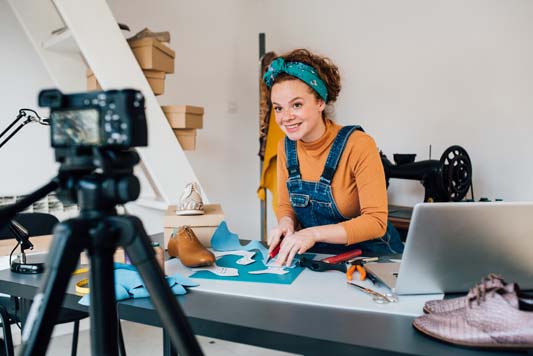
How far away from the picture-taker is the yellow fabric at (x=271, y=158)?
313cm

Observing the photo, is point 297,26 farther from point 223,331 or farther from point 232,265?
point 223,331

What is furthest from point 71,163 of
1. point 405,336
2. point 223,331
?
point 405,336

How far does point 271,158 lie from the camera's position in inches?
124

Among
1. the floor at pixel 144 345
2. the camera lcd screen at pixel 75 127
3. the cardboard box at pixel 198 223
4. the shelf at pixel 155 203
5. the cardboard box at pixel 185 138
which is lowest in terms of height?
the floor at pixel 144 345

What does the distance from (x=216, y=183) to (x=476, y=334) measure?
2941mm

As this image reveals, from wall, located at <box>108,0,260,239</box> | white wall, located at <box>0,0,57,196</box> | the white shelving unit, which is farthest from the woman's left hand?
wall, located at <box>108,0,260,239</box>

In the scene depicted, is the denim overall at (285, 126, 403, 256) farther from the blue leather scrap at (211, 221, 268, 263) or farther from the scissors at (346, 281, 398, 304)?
the scissors at (346, 281, 398, 304)

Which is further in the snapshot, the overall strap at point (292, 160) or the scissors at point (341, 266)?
the overall strap at point (292, 160)

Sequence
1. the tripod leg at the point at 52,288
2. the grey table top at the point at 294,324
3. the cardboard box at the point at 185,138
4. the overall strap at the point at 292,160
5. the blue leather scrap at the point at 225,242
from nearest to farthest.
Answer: the tripod leg at the point at 52,288 < the grey table top at the point at 294,324 < the blue leather scrap at the point at 225,242 < the overall strap at the point at 292,160 < the cardboard box at the point at 185,138

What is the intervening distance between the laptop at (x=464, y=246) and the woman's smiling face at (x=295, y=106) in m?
0.74

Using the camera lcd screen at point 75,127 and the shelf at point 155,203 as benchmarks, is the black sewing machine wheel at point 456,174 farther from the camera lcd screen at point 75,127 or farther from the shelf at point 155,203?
the camera lcd screen at point 75,127

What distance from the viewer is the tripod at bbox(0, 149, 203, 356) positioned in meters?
0.58

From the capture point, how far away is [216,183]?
141 inches

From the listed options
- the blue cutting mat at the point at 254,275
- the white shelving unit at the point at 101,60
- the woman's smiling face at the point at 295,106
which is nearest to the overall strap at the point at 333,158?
the woman's smiling face at the point at 295,106
